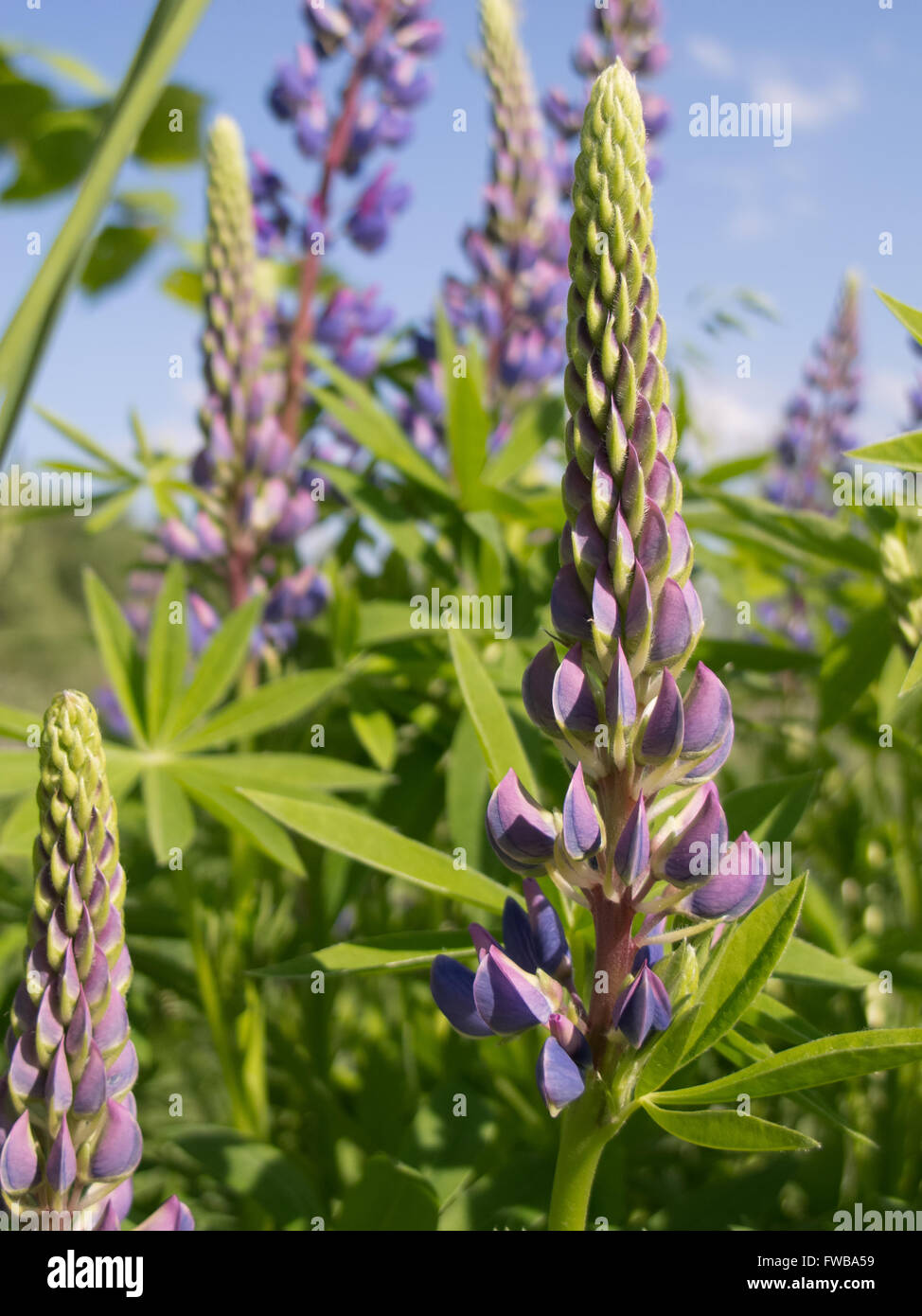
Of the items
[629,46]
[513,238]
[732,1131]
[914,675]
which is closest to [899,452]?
[914,675]

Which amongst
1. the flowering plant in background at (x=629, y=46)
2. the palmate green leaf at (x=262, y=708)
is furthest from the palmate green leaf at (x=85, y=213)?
the flowering plant in background at (x=629, y=46)

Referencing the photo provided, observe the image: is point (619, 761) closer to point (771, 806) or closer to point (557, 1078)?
point (557, 1078)

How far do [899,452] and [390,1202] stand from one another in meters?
0.91

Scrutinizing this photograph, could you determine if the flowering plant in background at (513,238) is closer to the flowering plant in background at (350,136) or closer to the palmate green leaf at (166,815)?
the flowering plant in background at (350,136)

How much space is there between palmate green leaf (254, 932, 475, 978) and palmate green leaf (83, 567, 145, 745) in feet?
2.21

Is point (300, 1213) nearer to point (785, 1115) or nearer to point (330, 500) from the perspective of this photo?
point (785, 1115)

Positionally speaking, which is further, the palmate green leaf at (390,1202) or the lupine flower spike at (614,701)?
the palmate green leaf at (390,1202)

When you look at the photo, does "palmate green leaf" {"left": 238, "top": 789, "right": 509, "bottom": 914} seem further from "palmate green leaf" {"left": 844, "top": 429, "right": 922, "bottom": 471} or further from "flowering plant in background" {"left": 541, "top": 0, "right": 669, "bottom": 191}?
"flowering plant in background" {"left": 541, "top": 0, "right": 669, "bottom": 191}

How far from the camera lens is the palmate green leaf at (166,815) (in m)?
1.28

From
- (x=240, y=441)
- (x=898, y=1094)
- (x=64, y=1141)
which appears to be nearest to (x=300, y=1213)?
(x=64, y=1141)

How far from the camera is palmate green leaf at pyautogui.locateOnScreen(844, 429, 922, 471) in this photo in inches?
43.5

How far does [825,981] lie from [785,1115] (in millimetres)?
1013

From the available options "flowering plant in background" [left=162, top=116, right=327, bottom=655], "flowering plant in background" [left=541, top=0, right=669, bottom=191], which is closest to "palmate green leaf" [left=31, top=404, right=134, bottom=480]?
"flowering plant in background" [left=162, top=116, right=327, bottom=655]

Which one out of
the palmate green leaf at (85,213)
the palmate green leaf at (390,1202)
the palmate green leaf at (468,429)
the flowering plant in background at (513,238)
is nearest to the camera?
the palmate green leaf at (85,213)
